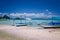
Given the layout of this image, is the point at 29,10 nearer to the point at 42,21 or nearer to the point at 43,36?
the point at 42,21

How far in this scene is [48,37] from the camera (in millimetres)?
2596

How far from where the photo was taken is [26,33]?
268 cm

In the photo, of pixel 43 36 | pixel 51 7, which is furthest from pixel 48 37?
pixel 51 7

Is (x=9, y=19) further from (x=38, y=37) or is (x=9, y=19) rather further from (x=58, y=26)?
(x=58, y=26)

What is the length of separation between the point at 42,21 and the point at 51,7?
34 centimetres

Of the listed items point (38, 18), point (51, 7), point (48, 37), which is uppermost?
point (51, 7)

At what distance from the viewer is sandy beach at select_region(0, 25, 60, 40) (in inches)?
101

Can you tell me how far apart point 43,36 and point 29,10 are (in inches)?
23.6

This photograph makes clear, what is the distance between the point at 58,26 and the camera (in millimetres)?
2812

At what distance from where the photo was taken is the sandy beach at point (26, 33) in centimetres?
258

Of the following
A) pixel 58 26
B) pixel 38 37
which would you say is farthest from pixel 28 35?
pixel 58 26

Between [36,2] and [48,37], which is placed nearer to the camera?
[48,37]

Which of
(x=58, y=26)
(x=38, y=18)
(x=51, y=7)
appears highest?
(x=51, y=7)

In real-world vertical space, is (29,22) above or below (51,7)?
below
